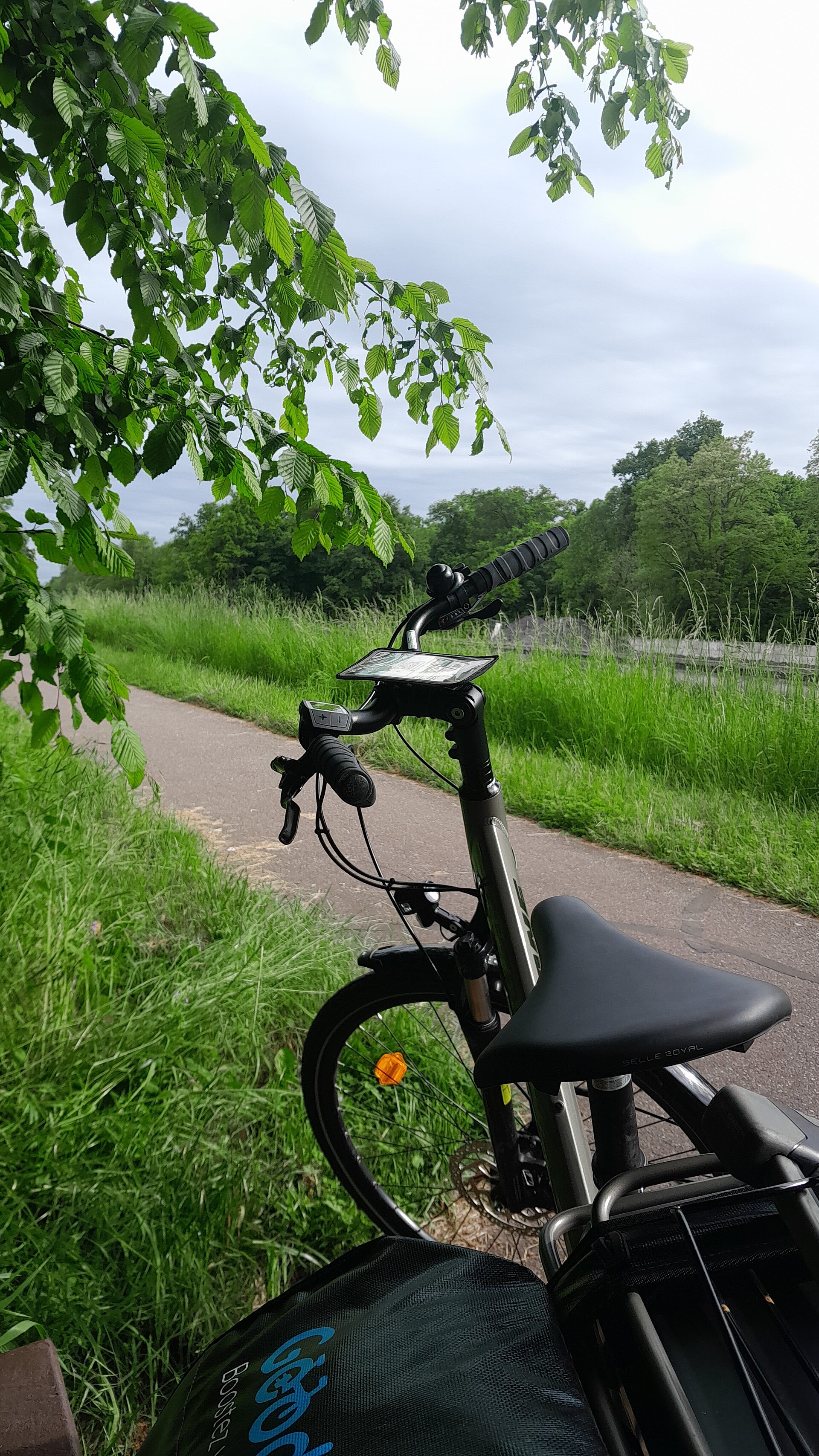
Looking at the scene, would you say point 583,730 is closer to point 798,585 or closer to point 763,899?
point 798,585

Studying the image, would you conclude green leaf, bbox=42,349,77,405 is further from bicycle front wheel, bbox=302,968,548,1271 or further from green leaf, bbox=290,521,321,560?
bicycle front wheel, bbox=302,968,548,1271

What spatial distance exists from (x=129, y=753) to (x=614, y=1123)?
5.33ft

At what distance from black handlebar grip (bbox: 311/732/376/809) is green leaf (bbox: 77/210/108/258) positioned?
111 centimetres

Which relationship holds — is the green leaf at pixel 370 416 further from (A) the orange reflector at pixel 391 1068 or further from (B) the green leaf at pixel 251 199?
(A) the orange reflector at pixel 391 1068

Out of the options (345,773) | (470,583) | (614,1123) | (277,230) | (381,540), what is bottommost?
(614,1123)

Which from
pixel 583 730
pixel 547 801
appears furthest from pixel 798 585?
pixel 547 801

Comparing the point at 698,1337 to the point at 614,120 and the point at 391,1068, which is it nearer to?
the point at 391,1068

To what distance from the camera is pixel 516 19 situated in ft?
6.89

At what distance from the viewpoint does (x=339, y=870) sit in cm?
448

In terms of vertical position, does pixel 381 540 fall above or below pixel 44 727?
above

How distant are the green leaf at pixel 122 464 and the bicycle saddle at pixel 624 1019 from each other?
4.95 feet

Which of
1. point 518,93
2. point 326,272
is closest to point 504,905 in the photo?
point 326,272

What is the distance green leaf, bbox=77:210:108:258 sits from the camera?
1.55 m

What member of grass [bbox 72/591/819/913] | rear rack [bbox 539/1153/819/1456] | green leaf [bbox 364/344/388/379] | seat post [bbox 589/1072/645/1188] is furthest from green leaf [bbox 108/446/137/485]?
grass [bbox 72/591/819/913]
